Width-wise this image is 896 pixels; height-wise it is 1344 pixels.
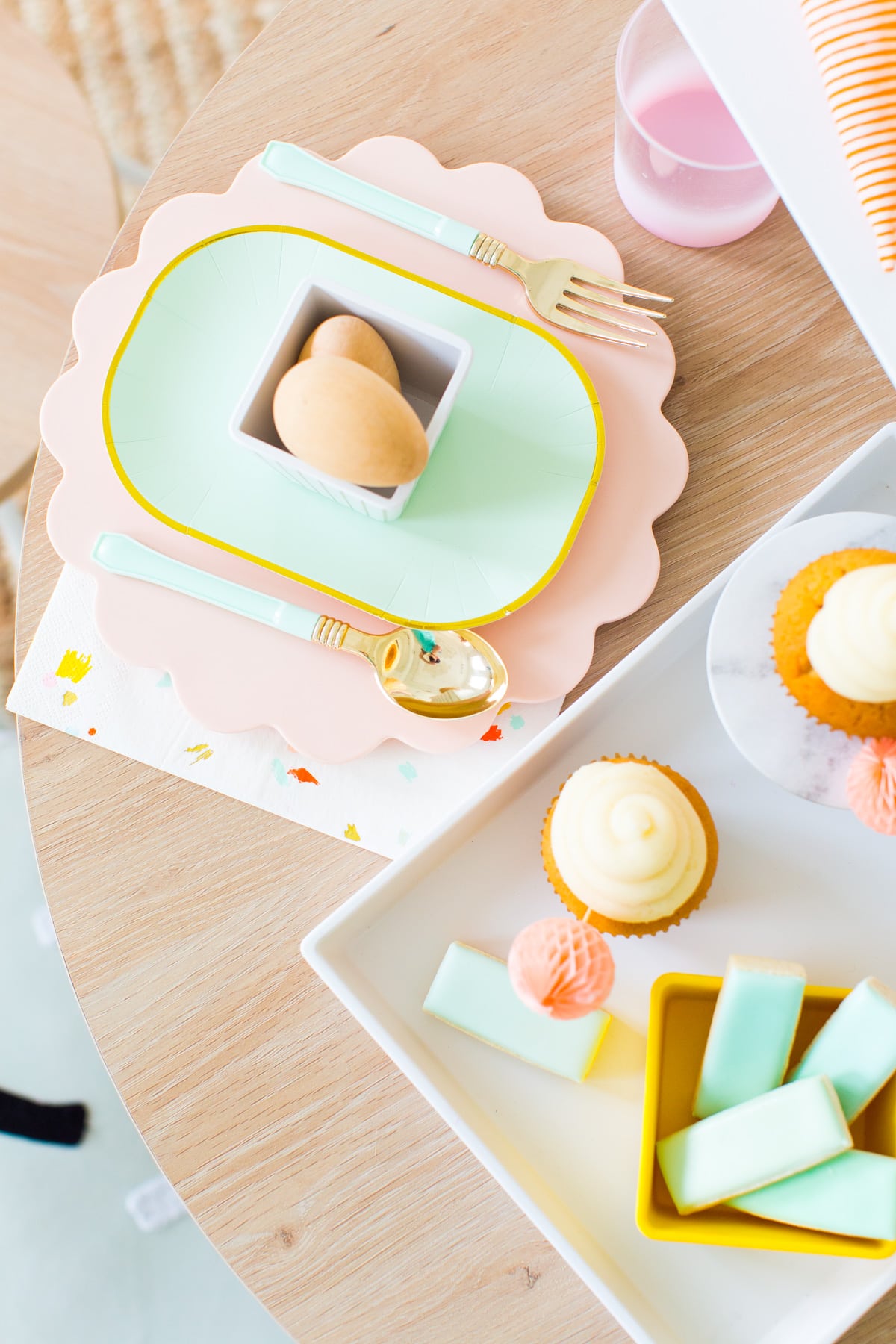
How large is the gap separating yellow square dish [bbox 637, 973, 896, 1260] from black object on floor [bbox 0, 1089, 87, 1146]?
0.77m

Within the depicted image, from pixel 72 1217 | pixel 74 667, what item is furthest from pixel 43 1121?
pixel 74 667

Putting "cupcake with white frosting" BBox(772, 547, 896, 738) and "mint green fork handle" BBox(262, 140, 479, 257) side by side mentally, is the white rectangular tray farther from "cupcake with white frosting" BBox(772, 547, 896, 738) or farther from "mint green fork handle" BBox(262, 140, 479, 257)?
"mint green fork handle" BBox(262, 140, 479, 257)

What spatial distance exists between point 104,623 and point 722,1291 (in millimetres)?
522

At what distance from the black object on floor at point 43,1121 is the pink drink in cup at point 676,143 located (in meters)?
1.03

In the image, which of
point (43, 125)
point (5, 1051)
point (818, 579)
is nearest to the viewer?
point (818, 579)

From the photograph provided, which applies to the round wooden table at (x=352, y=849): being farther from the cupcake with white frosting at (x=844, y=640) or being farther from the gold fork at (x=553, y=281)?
the cupcake with white frosting at (x=844, y=640)

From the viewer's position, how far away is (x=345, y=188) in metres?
0.63

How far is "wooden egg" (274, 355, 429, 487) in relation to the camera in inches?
20.2

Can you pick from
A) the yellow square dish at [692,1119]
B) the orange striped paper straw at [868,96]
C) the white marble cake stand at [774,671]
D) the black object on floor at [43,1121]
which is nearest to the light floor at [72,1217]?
the black object on floor at [43,1121]

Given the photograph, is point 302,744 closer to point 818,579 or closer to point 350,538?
point 350,538

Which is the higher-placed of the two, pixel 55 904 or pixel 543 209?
pixel 543 209

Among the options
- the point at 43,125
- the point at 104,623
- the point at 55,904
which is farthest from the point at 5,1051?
the point at 43,125

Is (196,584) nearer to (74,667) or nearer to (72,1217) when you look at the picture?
(74,667)

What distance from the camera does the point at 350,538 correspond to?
23.2 inches
